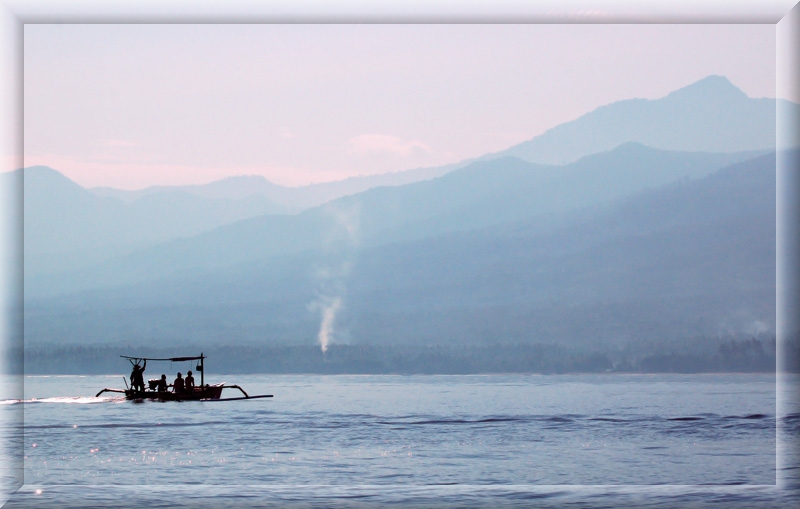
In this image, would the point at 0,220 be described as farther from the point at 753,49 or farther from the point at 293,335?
the point at 293,335

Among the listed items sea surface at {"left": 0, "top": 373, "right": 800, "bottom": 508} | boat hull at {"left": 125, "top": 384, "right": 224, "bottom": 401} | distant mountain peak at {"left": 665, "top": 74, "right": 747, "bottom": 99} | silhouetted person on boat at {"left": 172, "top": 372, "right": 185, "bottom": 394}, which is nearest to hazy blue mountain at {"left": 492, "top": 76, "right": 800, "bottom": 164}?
distant mountain peak at {"left": 665, "top": 74, "right": 747, "bottom": 99}

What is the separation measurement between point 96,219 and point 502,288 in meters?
6.17

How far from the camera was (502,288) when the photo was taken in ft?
44.2

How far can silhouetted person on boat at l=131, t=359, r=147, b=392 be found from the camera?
1032 cm

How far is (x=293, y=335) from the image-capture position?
12.7 meters

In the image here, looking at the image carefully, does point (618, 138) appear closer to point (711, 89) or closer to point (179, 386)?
point (711, 89)

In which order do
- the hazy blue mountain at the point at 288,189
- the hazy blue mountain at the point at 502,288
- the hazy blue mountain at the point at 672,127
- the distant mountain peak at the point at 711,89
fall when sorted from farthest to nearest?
the hazy blue mountain at the point at 502,288 → the hazy blue mountain at the point at 288,189 → the hazy blue mountain at the point at 672,127 → the distant mountain peak at the point at 711,89

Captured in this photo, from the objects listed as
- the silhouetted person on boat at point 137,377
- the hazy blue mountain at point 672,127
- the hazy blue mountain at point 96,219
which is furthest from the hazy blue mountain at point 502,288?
the hazy blue mountain at point 96,219

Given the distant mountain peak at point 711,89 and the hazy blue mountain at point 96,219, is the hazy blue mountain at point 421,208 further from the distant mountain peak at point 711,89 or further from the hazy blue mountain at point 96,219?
the distant mountain peak at point 711,89

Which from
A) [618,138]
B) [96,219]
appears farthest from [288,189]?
[618,138]

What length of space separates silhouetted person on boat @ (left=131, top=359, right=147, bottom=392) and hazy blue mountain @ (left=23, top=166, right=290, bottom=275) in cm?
130

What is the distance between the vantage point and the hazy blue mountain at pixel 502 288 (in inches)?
388

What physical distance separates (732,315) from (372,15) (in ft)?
17.3

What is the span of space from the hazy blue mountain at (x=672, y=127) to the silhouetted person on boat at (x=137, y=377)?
15.5 feet
